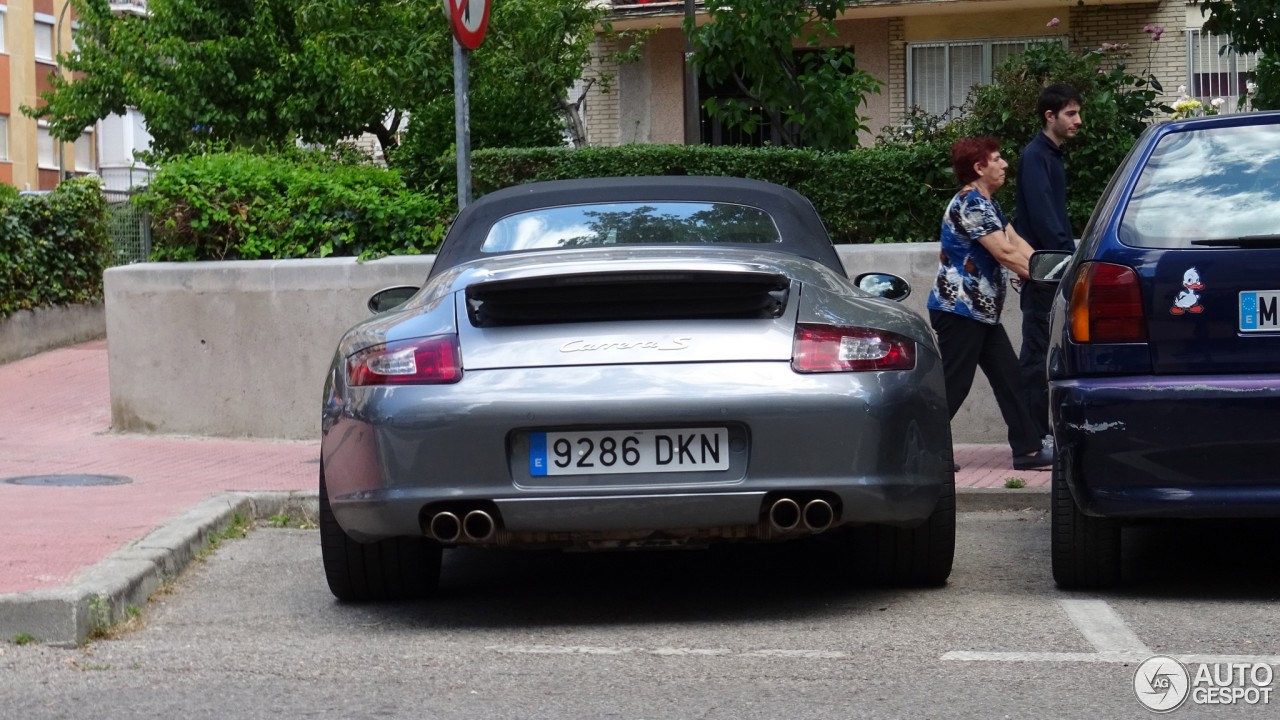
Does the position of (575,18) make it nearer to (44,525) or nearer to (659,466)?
(44,525)

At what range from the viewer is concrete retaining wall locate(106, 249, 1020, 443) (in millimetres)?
10797

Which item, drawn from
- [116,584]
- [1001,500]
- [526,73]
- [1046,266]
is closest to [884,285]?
[1046,266]

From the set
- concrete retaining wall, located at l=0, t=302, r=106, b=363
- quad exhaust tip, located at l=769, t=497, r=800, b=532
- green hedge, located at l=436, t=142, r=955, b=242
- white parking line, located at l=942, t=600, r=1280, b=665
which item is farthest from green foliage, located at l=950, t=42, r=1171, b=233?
concrete retaining wall, located at l=0, t=302, r=106, b=363

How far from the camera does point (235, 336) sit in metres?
10.9

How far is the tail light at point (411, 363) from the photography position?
5363 millimetres

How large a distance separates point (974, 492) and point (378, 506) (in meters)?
3.56

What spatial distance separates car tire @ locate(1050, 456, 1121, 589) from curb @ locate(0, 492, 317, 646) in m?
2.98

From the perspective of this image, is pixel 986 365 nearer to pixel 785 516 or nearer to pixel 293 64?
pixel 785 516

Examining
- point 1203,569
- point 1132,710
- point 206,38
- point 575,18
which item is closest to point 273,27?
point 206,38

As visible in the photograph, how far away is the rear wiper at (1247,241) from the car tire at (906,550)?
44.2 inches

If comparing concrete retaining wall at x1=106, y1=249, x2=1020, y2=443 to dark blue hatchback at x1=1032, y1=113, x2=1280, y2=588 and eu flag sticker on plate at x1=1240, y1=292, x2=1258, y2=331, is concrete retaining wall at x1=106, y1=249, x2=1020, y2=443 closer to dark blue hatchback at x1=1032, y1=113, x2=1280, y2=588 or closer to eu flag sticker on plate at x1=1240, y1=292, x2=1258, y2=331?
dark blue hatchback at x1=1032, y1=113, x2=1280, y2=588

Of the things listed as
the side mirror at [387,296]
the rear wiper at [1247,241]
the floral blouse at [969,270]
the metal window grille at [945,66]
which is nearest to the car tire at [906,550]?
the rear wiper at [1247,241]

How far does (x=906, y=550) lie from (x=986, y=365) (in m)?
3.10

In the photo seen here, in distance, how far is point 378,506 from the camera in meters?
5.43
